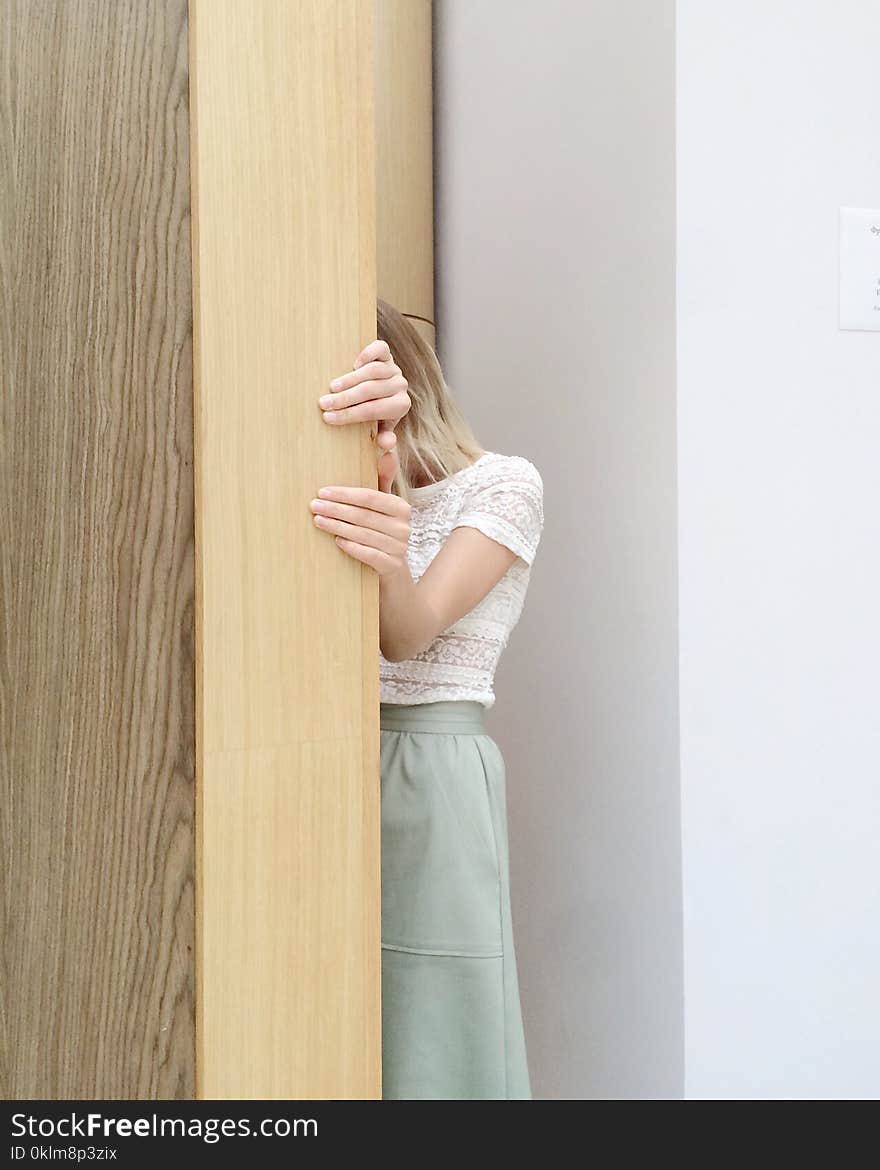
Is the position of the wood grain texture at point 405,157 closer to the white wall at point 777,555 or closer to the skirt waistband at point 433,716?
the white wall at point 777,555

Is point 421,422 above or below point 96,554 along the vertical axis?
above

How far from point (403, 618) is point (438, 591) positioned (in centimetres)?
9

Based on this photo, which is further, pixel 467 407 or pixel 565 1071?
pixel 467 407

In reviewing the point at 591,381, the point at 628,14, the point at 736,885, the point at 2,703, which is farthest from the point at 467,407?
the point at 2,703

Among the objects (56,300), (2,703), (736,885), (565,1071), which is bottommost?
(565,1071)

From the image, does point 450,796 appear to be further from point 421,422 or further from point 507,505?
point 421,422

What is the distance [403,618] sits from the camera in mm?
1317

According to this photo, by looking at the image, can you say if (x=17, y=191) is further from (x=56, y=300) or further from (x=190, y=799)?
(x=190, y=799)

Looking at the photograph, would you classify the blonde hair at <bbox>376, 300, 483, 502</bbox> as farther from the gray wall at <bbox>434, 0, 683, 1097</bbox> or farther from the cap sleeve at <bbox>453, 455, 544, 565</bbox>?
the gray wall at <bbox>434, 0, 683, 1097</bbox>

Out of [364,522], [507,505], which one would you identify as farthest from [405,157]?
[364,522]

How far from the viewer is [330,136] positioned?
1.11 meters

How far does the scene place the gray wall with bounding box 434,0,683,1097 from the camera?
169cm

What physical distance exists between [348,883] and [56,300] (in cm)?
61

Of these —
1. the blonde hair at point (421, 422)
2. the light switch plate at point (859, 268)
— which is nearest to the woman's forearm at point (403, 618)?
the blonde hair at point (421, 422)
